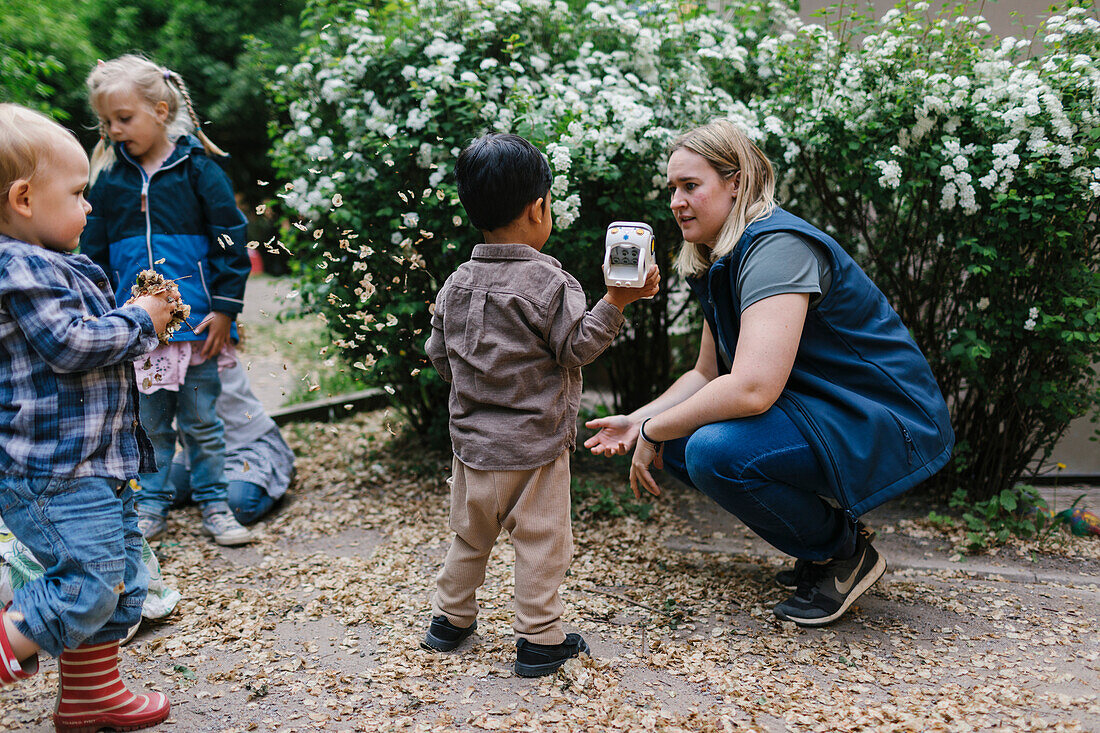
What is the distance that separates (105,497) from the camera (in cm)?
196

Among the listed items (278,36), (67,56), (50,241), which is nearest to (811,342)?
(50,241)

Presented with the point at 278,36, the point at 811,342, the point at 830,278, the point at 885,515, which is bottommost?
the point at 885,515

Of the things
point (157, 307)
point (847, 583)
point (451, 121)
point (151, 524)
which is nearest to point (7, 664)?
point (157, 307)

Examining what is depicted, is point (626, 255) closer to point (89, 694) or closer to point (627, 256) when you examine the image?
point (627, 256)

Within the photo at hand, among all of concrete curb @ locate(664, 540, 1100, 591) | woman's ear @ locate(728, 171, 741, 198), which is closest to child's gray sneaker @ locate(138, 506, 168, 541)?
concrete curb @ locate(664, 540, 1100, 591)

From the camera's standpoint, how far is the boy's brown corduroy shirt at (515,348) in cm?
212

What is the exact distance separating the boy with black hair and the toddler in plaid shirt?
0.81 m

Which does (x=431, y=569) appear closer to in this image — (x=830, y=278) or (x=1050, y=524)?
Result: (x=830, y=278)

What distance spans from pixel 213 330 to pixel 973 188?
286 cm

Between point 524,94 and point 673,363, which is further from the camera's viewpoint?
point 673,363

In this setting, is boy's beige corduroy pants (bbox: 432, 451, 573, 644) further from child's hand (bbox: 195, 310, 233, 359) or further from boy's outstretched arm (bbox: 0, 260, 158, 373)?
child's hand (bbox: 195, 310, 233, 359)

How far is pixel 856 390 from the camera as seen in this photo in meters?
2.54

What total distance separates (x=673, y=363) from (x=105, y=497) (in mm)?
2880

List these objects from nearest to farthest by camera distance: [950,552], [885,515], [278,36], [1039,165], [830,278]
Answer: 1. [830,278]
2. [1039,165]
3. [950,552]
4. [885,515]
5. [278,36]
